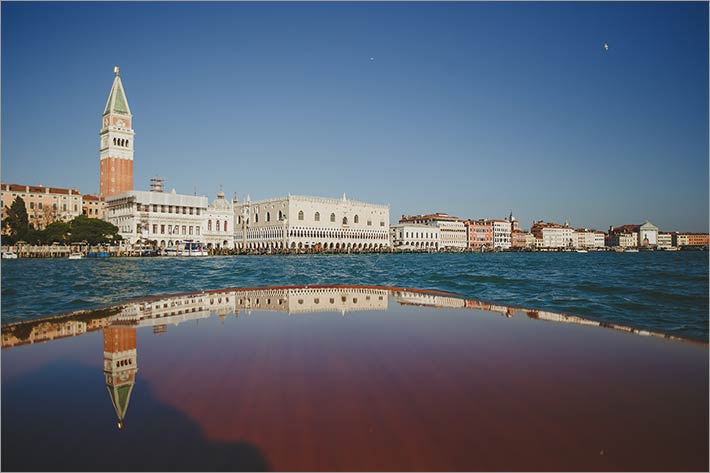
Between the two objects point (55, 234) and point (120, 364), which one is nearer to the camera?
point (120, 364)

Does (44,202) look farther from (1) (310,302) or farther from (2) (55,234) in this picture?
(1) (310,302)

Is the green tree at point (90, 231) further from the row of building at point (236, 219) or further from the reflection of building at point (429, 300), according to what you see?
the reflection of building at point (429, 300)

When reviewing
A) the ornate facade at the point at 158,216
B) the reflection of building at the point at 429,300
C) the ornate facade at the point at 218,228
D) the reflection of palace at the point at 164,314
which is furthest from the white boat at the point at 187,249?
the reflection of building at the point at 429,300

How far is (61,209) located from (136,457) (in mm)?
68460

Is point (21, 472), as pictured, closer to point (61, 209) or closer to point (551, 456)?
point (551, 456)

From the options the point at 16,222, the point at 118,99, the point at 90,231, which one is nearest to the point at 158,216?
the point at 90,231

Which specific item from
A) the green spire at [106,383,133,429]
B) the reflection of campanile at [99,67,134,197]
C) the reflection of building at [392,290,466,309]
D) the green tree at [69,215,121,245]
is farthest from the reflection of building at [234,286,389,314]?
the reflection of campanile at [99,67,134,197]

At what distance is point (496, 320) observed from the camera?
463 centimetres

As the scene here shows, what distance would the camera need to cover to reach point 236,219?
83.1m

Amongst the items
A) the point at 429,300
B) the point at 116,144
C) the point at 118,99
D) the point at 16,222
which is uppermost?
the point at 118,99

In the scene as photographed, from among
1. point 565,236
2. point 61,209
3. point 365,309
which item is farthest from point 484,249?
point 365,309

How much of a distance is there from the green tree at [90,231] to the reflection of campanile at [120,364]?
47430mm

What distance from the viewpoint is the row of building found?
189 feet

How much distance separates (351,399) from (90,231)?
1993 inches
